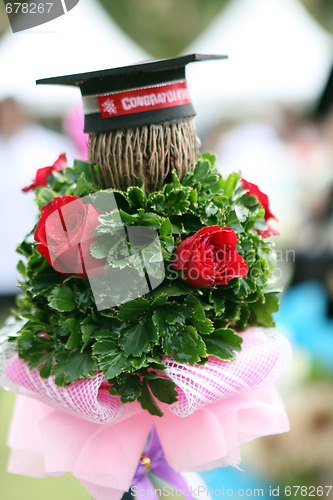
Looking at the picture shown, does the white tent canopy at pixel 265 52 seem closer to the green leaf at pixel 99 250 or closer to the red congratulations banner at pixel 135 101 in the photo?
the red congratulations banner at pixel 135 101

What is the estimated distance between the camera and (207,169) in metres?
0.73

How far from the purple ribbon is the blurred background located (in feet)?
0.47

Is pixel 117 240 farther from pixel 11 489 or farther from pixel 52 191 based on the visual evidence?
pixel 11 489

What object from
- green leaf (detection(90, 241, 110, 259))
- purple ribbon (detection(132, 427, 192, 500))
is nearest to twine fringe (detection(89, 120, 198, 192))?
green leaf (detection(90, 241, 110, 259))

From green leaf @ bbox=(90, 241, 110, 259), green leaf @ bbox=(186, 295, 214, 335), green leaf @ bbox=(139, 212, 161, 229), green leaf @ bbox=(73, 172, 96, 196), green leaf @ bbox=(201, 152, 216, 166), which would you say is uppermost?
green leaf @ bbox=(73, 172, 96, 196)

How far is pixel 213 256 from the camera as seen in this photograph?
2.10ft

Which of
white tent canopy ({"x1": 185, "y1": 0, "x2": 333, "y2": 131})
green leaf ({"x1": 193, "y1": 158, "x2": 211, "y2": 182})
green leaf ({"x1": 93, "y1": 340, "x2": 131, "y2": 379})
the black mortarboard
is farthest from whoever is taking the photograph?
white tent canopy ({"x1": 185, "y1": 0, "x2": 333, "y2": 131})

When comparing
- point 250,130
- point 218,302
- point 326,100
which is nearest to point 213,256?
point 218,302

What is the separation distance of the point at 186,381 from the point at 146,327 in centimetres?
9

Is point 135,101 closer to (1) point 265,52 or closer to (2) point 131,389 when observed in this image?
(2) point 131,389

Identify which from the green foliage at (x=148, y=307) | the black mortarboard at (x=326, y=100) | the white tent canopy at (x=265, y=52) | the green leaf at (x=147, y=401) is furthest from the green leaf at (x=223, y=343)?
the white tent canopy at (x=265, y=52)

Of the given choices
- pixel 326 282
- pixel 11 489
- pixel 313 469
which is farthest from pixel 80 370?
pixel 326 282

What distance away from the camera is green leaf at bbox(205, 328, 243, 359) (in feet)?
2.19

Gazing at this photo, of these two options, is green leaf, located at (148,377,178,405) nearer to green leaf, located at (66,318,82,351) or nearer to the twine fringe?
green leaf, located at (66,318,82,351)
